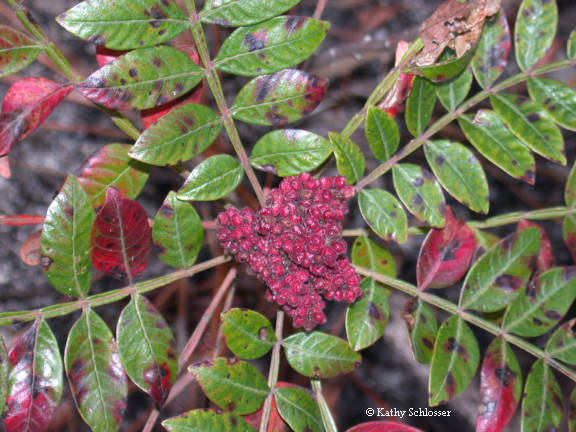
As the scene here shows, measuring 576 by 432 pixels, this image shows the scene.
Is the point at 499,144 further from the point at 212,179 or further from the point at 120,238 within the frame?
the point at 120,238

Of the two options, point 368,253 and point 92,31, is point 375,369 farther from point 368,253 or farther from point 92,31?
point 92,31

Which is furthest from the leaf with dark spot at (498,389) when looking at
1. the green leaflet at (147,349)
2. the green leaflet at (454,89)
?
the green leaflet at (147,349)

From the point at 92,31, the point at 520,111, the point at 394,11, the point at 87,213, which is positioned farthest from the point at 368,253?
the point at 394,11

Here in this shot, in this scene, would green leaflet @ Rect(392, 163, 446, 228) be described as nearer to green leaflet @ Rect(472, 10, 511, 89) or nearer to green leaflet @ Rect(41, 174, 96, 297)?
green leaflet @ Rect(472, 10, 511, 89)

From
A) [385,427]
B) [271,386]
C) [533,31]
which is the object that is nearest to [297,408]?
[271,386]

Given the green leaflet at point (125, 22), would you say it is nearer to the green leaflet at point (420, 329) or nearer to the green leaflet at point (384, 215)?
the green leaflet at point (384, 215)
